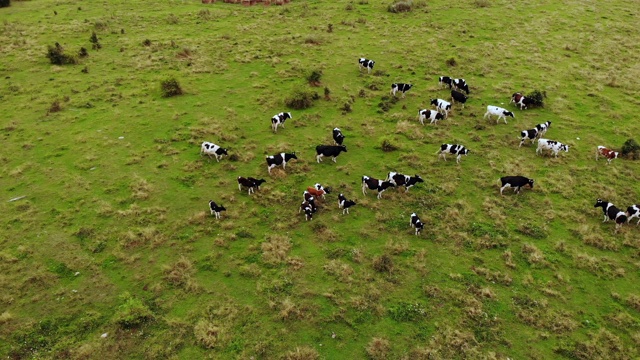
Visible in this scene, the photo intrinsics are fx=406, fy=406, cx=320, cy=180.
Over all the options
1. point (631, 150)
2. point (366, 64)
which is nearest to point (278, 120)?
point (366, 64)

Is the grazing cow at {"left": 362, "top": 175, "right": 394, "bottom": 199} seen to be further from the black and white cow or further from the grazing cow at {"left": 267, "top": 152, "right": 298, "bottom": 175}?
the grazing cow at {"left": 267, "top": 152, "right": 298, "bottom": 175}

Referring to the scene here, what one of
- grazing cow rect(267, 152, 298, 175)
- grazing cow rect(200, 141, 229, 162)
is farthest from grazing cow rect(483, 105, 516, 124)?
grazing cow rect(200, 141, 229, 162)

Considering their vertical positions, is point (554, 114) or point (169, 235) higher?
point (554, 114)

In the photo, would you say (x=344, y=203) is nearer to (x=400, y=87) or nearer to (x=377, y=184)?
(x=377, y=184)

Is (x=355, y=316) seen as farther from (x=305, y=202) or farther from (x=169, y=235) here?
(x=169, y=235)

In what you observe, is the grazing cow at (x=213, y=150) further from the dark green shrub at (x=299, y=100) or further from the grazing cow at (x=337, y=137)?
the dark green shrub at (x=299, y=100)

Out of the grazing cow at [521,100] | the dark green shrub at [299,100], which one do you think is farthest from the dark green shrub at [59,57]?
the grazing cow at [521,100]

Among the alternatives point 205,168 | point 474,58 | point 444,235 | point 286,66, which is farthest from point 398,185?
point 474,58
